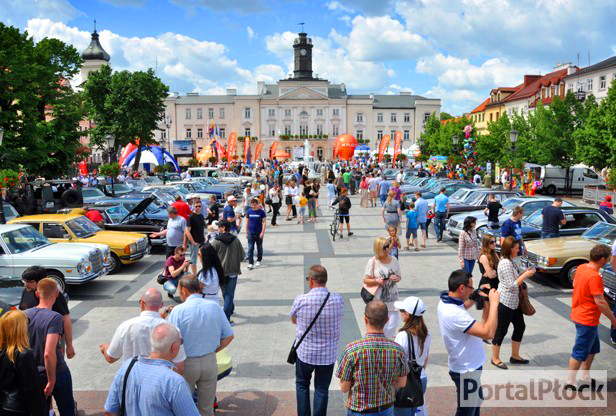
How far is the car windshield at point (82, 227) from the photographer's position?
13609mm

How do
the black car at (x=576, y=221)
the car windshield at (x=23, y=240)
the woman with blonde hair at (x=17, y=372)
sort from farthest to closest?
the black car at (x=576, y=221) → the car windshield at (x=23, y=240) → the woman with blonde hair at (x=17, y=372)

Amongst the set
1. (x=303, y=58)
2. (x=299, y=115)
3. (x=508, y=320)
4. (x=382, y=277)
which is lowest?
(x=508, y=320)

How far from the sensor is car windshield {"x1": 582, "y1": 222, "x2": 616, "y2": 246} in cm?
1198

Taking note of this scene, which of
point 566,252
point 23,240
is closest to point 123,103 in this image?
point 23,240

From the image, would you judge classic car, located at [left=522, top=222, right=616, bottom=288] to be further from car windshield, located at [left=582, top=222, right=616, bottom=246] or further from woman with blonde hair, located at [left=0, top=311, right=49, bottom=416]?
woman with blonde hair, located at [left=0, top=311, right=49, bottom=416]

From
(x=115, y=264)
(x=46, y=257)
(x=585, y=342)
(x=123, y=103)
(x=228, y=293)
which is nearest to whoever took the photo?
(x=585, y=342)

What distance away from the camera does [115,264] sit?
544 inches

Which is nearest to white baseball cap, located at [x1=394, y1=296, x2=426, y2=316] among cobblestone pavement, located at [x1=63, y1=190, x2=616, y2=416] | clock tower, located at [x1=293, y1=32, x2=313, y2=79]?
cobblestone pavement, located at [x1=63, y1=190, x2=616, y2=416]

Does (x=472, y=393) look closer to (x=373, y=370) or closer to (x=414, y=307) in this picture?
(x=414, y=307)

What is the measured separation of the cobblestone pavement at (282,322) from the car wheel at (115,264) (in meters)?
0.23

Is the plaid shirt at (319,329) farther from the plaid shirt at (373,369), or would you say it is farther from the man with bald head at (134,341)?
the man with bald head at (134,341)

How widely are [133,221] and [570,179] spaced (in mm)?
34104

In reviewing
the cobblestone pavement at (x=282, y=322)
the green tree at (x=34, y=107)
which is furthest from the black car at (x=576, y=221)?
the green tree at (x=34, y=107)

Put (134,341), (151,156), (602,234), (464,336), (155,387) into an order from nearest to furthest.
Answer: (155,387) → (134,341) → (464,336) → (602,234) → (151,156)
